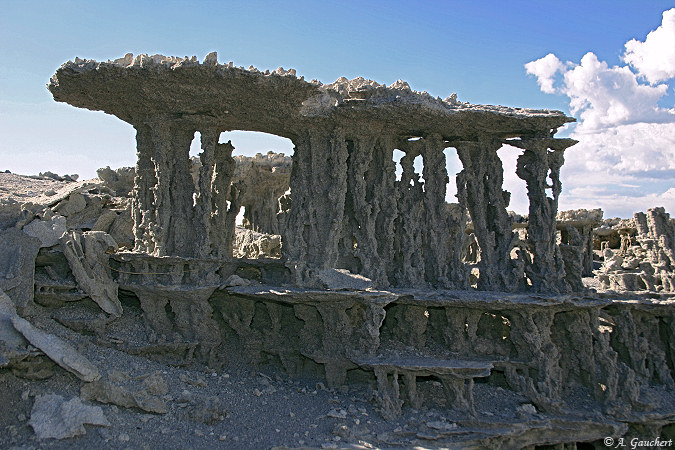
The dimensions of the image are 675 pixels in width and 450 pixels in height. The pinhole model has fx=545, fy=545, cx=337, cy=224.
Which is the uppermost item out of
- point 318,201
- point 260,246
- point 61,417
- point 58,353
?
point 318,201

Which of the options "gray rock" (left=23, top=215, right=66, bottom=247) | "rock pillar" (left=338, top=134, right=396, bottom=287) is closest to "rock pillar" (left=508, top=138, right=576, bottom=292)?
"rock pillar" (left=338, top=134, right=396, bottom=287)

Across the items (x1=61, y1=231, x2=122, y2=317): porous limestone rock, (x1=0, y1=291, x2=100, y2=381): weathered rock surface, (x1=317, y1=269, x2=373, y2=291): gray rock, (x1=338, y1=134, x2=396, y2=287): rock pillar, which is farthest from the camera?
(x1=338, y1=134, x2=396, y2=287): rock pillar

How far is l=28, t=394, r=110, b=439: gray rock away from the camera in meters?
9.35

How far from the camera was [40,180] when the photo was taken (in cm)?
2598

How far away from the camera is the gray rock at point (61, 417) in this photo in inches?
368

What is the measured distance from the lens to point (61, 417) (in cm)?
960

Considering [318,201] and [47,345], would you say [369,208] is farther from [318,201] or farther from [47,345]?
[47,345]

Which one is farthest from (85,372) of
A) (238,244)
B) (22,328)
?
(238,244)

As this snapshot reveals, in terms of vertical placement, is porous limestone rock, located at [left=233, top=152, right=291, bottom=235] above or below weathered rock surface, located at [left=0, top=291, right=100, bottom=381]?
above

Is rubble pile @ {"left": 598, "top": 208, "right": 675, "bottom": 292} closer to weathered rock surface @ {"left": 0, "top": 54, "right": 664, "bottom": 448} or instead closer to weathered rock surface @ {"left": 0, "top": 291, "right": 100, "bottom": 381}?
weathered rock surface @ {"left": 0, "top": 54, "right": 664, "bottom": 448}

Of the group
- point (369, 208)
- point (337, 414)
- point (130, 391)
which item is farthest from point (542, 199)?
point (130, 391)

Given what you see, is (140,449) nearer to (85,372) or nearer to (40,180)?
(85,372)

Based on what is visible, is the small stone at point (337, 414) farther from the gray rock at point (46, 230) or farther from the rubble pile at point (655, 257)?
the rubble pile at point (655, 257)

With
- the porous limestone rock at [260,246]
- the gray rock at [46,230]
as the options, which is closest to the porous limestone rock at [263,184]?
the porous limestone rock at [260,246]
